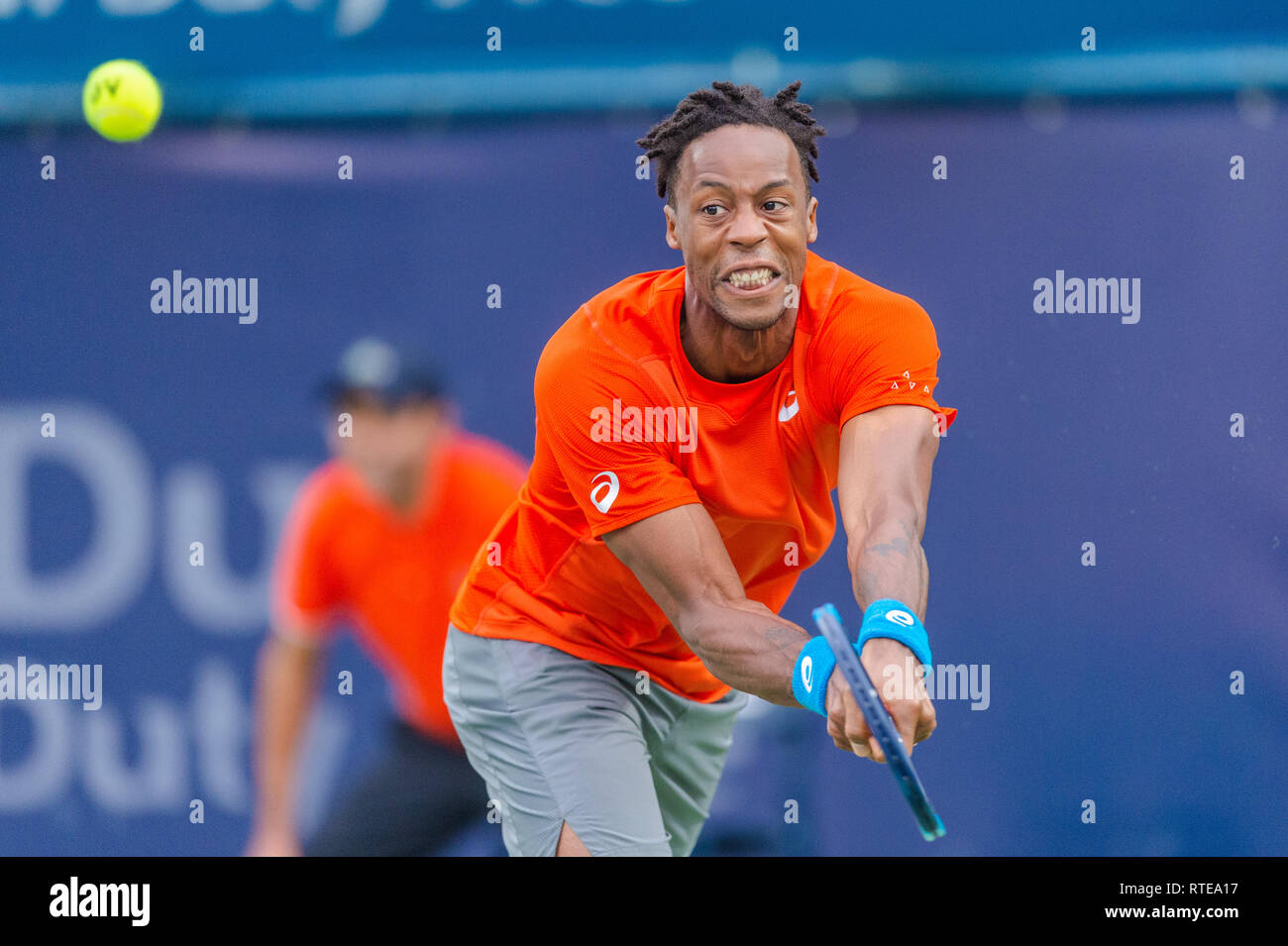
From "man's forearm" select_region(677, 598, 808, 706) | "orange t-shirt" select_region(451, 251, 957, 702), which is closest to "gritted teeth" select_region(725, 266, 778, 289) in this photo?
"orange t-shirt" select_region(451, 251, 957, 702)

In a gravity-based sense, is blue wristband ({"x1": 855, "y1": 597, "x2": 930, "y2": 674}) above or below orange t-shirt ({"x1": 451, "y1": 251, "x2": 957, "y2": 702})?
below

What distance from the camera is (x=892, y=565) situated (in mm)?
2520

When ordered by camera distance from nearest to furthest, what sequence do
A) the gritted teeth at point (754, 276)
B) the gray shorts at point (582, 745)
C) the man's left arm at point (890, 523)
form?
the man's left arm at point (890, 523)
the gritted teeth at point (754, 276)
the gray shorts at point (582, 745)

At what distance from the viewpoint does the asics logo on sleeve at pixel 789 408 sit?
9.39 ft

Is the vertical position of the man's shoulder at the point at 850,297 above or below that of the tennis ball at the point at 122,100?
below

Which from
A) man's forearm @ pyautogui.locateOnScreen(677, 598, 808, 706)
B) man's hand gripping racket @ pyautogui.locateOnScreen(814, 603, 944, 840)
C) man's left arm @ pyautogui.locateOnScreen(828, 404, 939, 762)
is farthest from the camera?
man's forearm @ pyautogui.locateOnScreen(677, 598, 808, 706)

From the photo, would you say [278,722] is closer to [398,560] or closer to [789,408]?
[398,560]

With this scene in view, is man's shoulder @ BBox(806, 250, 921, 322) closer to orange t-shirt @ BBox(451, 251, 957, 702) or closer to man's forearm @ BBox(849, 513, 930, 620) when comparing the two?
orange t-shirt @ BBox(451, 251, 957, 702)

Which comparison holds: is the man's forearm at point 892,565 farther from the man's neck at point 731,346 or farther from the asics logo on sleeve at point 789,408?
the man's neck at point 731,346

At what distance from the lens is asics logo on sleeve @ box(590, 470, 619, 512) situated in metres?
2.75

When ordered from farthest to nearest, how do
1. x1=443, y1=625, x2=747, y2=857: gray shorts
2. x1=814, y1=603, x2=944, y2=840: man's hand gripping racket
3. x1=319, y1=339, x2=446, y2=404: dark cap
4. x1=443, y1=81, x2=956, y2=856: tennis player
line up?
x1=319, y1=339, x2=446, y2=404: dark cap < x1=443, y1=625, x2=747, y2=857: gray shorts < x1=443, y1=81, x2=956, y2=856: tennis player < x1=814, y1=603, x2=944, y2=840: man's hand gripping racket

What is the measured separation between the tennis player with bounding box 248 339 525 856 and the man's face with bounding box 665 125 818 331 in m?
1.60

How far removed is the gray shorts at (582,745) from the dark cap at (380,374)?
47.5 inches

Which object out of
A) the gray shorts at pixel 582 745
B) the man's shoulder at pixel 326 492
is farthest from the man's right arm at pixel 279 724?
the gray shorts at pixel 582 745
